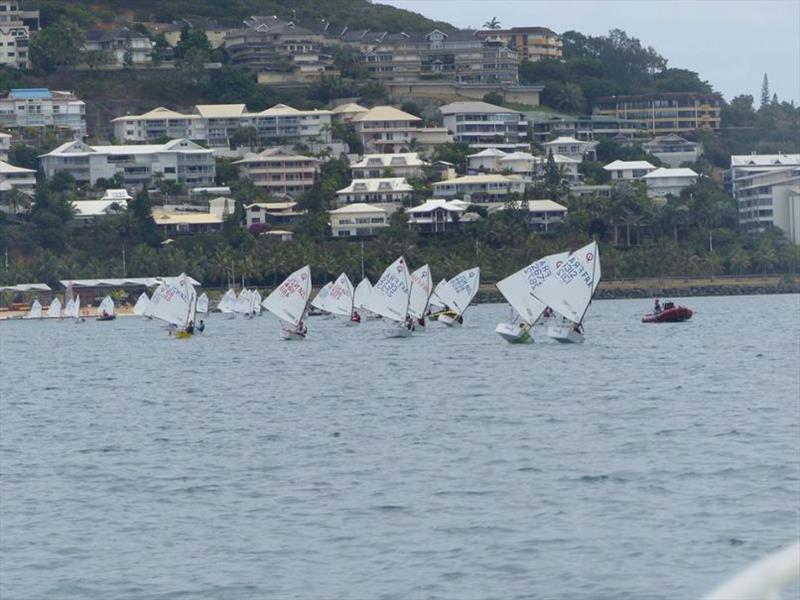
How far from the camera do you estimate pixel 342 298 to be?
334ft

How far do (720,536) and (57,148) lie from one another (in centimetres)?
15987

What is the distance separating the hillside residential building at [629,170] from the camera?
181625mm

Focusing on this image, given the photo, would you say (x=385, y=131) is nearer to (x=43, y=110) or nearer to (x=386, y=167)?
(x=386, y=167)

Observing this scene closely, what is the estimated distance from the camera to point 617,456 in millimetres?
33250

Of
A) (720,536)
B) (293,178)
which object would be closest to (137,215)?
(293,178)

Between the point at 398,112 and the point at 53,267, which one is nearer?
the point at 53,267

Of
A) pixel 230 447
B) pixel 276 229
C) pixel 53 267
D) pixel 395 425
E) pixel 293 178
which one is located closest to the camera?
pixel 230 447

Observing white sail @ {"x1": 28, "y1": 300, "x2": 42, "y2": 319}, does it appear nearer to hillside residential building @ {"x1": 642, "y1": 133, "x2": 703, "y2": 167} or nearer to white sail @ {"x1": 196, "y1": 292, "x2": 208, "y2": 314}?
white sail @ {"x1": 196, "y1": 292, "x2": 208, "y2": 314}

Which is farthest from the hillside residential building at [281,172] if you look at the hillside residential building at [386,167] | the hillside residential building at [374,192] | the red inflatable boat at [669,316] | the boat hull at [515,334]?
the boat hull at [515,334]

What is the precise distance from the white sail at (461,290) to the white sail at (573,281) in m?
18.3

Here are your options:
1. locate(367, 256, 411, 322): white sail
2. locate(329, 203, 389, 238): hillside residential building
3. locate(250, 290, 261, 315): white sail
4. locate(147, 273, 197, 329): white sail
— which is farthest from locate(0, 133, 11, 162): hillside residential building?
locate(367, 256, 411, 322): white sail

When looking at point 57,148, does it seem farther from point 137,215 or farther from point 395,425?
point 395,425

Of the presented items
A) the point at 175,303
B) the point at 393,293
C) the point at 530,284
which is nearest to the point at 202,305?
the point at 175,303

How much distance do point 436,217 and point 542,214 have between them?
8.28 m
